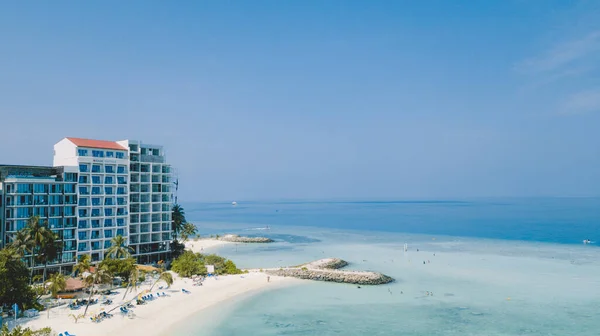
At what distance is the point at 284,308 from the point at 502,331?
74.2ft

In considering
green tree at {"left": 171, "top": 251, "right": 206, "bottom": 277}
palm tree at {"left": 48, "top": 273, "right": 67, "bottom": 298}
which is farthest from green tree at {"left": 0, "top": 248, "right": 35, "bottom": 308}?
green tree at {"left": 171, "top": 251, "right": 206, "bottom": 277}

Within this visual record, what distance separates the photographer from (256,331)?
4050 centimetres

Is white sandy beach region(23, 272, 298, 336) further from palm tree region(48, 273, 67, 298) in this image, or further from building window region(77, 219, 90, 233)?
building window region(77, 219, 90, 233)

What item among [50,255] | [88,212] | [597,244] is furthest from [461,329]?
[597,244]

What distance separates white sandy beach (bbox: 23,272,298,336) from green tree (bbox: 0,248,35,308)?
7.19ft

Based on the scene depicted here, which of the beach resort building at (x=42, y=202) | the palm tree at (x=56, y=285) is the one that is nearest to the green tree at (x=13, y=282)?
the palm tree at (x=56, y=285)

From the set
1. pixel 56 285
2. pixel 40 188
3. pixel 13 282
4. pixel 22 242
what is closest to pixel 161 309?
pixel 56 285

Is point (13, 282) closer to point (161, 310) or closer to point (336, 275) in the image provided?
point (161, 310)

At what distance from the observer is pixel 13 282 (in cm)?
3897

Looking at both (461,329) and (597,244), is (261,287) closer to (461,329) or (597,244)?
(461,329)

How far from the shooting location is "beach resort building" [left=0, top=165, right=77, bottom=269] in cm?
5145

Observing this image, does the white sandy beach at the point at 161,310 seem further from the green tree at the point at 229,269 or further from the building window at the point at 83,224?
the building window at the point at 83,224

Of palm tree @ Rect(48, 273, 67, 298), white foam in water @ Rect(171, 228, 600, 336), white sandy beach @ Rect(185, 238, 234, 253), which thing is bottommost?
white foam in water @ Rect(171, 228, 600, 336)

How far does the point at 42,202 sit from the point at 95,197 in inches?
274
